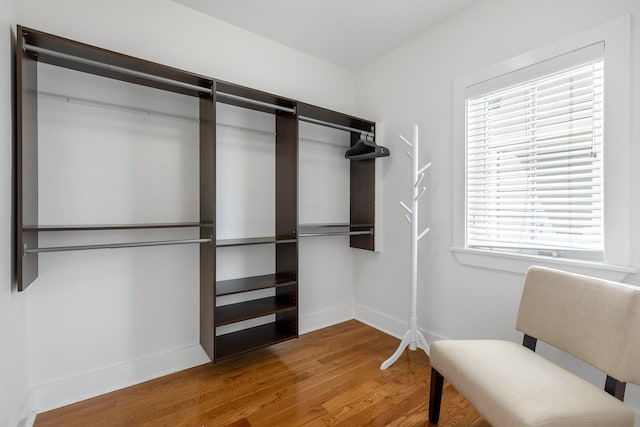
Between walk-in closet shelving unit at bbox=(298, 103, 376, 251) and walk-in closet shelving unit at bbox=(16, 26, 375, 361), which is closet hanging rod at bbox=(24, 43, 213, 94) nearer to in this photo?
walk-in closet shelving unit at bbox=(16, 26, 375, 361)

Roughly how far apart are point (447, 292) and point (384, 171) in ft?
4.09

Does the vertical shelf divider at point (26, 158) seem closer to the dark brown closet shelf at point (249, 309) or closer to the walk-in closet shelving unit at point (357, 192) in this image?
the dark brown closet shelf at point (249, 309)

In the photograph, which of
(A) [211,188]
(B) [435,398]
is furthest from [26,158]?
(B) [435,398]

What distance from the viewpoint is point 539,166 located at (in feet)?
6.36

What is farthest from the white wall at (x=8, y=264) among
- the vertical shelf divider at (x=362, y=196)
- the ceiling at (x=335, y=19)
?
the vertical shelf divider at (x=362, y=196)

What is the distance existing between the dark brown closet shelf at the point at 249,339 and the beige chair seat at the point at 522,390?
1.24m

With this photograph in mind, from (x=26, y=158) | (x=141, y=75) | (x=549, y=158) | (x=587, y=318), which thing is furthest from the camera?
(x=549, y=158)

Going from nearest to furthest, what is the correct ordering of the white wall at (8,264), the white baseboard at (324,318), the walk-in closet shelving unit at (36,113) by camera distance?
the white wall at (8,264), the walk-in closet shelving unit at (36,113), the white baseboard at (324,318)

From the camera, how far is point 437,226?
2.52m

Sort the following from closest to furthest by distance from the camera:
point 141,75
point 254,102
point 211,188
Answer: point 141,75, point 211,188, point 254,102

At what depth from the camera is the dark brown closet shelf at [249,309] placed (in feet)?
7.02

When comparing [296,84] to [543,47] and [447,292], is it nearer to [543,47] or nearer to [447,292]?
[543,47]

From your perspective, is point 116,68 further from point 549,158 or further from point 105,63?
point 549,158

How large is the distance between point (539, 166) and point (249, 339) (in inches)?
93.1
